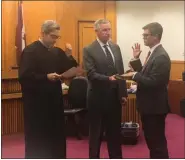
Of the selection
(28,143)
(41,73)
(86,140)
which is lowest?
(86,140)

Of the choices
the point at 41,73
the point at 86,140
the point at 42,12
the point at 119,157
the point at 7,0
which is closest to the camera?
the point at 41,73

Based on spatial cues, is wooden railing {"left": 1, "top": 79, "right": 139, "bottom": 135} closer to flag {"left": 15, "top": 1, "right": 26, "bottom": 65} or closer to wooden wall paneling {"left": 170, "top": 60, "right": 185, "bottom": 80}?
flag {"left": 15, "top": 1, "right": 26, "bottom": 65}

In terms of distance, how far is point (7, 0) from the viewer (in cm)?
605

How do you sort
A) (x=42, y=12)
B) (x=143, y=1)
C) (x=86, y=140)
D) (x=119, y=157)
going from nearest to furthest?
(x=119, y=157) → (x=86, y=140) → (x=42, y=12) → (x=143, y=1)

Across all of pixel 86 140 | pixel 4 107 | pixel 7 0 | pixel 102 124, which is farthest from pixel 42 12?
pixel 102 124

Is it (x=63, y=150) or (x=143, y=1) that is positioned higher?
(x=143, y=1)

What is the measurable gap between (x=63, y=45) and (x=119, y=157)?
3990mm

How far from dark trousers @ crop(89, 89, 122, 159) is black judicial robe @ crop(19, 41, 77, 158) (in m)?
0.36

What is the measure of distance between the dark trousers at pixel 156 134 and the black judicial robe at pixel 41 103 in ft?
2.34

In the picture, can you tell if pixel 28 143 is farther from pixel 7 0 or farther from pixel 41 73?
pixel 7 0

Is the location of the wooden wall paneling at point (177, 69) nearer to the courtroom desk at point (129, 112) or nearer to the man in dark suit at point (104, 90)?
the courtroom desk at point (129, 112)

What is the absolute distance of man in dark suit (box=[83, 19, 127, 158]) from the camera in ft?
9.63

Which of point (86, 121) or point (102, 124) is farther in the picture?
point (86, 121)

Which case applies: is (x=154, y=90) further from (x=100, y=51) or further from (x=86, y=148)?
(x=86, y=148)
